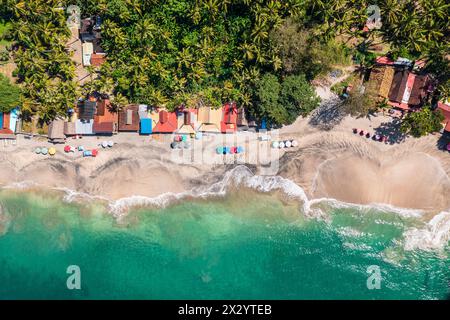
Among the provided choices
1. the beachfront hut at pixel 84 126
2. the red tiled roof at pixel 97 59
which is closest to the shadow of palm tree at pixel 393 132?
the red tiled roof at pixel 97 59

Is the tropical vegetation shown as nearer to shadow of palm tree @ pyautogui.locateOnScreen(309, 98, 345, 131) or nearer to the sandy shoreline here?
the sandy shoreline

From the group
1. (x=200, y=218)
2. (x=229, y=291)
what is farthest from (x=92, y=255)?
(x=229, y=291)

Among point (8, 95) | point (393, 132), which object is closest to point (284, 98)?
point (393, 132)

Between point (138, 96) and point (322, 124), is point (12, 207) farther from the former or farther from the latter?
point (322, 124)

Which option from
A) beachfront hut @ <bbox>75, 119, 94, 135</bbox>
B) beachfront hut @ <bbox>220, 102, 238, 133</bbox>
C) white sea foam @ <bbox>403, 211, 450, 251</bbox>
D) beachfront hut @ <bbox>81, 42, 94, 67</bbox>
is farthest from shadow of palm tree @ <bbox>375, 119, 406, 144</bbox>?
beachfront hut @ <bbox>81, 42, 94, 67</bbox>

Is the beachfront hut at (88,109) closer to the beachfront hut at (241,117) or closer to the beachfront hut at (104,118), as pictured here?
the beachfront hut at (104,118)
